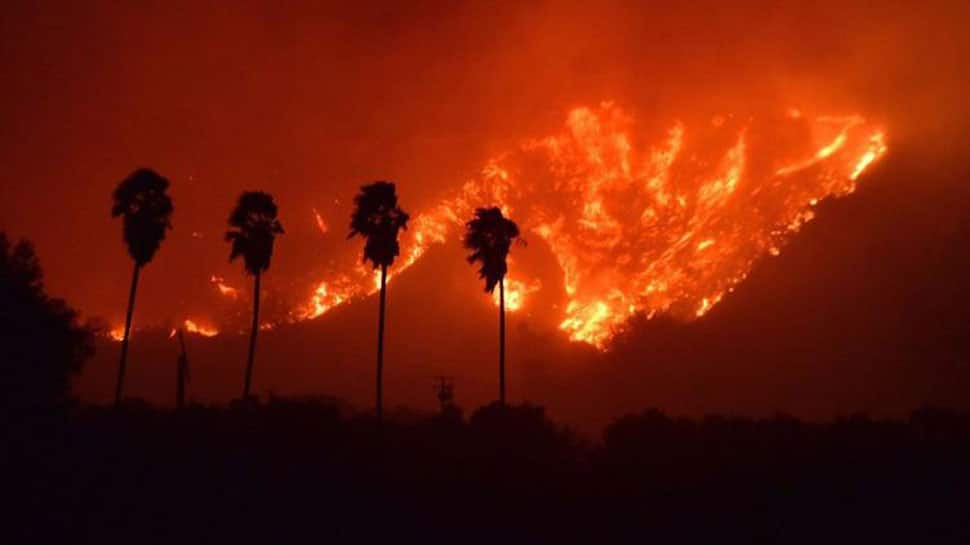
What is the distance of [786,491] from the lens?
44.1m

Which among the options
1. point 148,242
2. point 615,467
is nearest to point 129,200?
point 148,242

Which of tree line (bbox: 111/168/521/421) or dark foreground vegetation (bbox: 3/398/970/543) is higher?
tree line (bbox: 111/168/521/421)

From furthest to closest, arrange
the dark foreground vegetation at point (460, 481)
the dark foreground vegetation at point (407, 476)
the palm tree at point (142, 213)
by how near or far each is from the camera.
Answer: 1. the palm tree at point (142, 213)
2. the dark foreground vegetation at point (460, 481)
3. the dark foreground vegetation at point (407, 476)

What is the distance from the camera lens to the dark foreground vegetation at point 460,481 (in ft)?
120

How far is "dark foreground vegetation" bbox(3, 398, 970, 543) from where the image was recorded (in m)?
36.7

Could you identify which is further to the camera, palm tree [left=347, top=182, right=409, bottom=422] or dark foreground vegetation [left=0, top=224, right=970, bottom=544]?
palm tree [left=347, top=182, right=409, bottom=422]

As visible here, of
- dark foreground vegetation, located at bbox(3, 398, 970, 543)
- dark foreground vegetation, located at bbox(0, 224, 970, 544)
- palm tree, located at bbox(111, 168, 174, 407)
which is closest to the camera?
dark foreground vegetation, located at bbox(0, 224, 970, 544)

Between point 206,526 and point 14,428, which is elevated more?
point 14,428

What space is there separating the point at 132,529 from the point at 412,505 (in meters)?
11.1

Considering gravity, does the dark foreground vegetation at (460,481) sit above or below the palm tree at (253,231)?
below

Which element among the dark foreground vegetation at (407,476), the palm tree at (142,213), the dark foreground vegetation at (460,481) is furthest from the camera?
the palm tree at (142,213)

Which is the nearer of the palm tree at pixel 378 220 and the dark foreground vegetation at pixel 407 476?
the dark foreground vegetation at pixel 407 476

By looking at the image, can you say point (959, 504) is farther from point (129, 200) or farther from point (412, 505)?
point (129, 200)

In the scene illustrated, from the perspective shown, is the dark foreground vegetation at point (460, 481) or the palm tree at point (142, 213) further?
the palm tree at point (142, 213)
